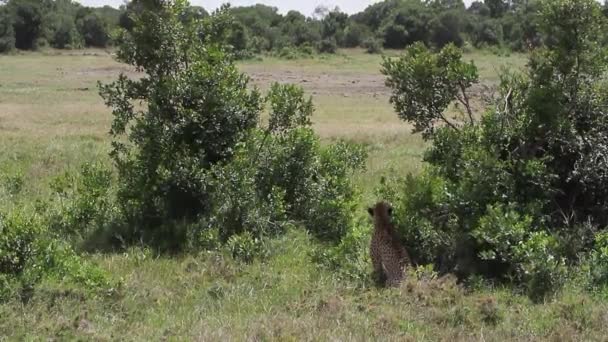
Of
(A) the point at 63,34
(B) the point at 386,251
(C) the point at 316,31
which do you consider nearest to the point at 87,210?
(B) the point at 386,251

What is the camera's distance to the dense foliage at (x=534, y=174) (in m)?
7.42

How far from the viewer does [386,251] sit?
23.4 ft

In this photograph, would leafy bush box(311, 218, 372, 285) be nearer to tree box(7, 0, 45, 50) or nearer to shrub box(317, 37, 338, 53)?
shrub box(317, 37, 338, 53)

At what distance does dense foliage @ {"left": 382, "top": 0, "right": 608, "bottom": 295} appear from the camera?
7422 mm

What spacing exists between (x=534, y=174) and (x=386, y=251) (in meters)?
1.80

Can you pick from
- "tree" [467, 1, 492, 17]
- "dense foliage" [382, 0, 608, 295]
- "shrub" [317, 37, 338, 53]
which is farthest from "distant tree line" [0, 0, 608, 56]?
"dense foliage" [382, 0, 608, 295]

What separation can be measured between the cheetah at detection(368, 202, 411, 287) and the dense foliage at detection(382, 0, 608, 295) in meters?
0.60

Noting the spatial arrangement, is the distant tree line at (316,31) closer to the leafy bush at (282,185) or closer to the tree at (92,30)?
the tree at (92,30)

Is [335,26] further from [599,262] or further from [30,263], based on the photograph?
[30,263]

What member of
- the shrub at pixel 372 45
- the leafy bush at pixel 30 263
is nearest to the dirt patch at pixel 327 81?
the shrub at pixel 372 45

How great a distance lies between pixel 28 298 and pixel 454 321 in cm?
356

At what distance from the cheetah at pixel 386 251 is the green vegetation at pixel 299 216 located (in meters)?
0.17

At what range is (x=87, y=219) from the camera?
355 inches

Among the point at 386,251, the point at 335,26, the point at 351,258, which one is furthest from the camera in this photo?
the point at 335,26
